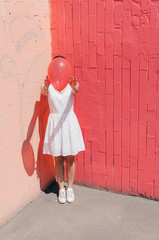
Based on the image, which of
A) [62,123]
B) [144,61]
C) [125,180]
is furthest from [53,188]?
[144,61]

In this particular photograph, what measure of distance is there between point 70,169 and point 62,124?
58 cm

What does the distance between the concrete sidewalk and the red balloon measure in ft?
4.29

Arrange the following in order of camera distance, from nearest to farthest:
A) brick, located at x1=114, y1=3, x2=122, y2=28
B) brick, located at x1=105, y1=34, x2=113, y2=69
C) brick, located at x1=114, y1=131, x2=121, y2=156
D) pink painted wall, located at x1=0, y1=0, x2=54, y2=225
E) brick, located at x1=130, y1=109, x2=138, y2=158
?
pink painted wall, located at x1=0, y1=0, x2=54, y2=225, brick, located at x1=114, y1=3, x2=122, y2=28, brick, located at x1=105, y1=34, x2=113, y2=69, brick, located at x1=130, y1=109, x2=138, y2=158, brick, located at x1=114, y1=131, x2=121, y2=156

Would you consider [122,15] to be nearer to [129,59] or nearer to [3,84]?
[129,59]

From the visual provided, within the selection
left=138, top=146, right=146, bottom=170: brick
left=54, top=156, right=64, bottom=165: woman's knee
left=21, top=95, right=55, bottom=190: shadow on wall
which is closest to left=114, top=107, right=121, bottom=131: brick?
left=138, top=146, right=146, bottom=170: brick

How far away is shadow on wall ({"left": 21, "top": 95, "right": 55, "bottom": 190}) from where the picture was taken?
140 inches

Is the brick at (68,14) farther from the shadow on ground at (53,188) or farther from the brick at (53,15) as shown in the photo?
the shadow on ground at (53,188)

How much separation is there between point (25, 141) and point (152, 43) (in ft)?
5.22

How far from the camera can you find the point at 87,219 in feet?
11.2

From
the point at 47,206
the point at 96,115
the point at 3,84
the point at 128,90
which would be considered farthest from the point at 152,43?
the point at 47,206

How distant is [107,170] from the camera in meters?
3.84

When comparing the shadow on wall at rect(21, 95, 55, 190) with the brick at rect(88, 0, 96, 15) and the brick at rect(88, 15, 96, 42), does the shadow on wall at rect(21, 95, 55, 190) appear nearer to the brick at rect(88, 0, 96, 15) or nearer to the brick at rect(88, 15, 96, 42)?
the brick at rect(88, 15, 96, 42)

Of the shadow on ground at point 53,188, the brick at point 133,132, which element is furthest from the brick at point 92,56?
the shadow on ground at point 53,188

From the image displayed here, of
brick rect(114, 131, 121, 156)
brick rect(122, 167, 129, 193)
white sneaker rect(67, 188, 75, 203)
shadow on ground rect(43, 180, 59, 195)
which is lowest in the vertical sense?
shadow on ground rect(43, 180, 59, 195)
